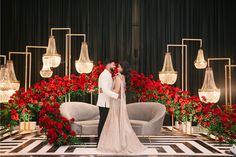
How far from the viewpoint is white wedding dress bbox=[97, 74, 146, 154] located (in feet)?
16.9

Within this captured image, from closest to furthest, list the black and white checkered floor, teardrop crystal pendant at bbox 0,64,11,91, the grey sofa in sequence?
the black and white checkered floor < the grey sofa < teardrop crystal pendant at bbox 0,64,11,91

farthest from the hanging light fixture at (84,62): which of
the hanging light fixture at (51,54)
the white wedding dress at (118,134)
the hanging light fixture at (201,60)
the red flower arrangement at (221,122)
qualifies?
the red flower arrangement at (221,122)

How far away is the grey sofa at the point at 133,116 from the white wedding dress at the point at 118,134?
0.68 m

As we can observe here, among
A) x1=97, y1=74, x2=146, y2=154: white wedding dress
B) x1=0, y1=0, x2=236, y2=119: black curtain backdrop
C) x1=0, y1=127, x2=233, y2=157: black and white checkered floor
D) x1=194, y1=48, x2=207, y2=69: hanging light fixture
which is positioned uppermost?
A: x1=0, y1=0, x2=236, y2=119: black curtain backdrop

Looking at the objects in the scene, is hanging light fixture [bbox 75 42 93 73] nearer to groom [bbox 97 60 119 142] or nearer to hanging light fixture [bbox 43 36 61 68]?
hanging light fixture [bbox 43 36 61 68]

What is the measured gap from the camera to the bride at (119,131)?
5168 mm

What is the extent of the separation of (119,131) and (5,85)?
285cm

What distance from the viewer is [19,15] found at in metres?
9.80

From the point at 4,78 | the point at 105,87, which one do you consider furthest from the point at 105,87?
the point at 4,78

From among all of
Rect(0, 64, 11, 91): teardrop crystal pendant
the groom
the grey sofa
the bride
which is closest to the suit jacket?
the groom

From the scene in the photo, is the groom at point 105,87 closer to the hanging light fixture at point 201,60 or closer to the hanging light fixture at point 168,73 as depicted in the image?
the hanging light fixture at point 168,73

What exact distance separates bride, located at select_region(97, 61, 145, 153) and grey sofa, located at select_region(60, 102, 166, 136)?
691 mm

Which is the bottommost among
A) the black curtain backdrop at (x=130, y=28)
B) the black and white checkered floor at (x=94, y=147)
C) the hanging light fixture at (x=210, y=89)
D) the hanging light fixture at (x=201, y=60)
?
the black and white checkered floor at (x=94, y=147)

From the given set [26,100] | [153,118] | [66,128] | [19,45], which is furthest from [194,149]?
[19,45]
